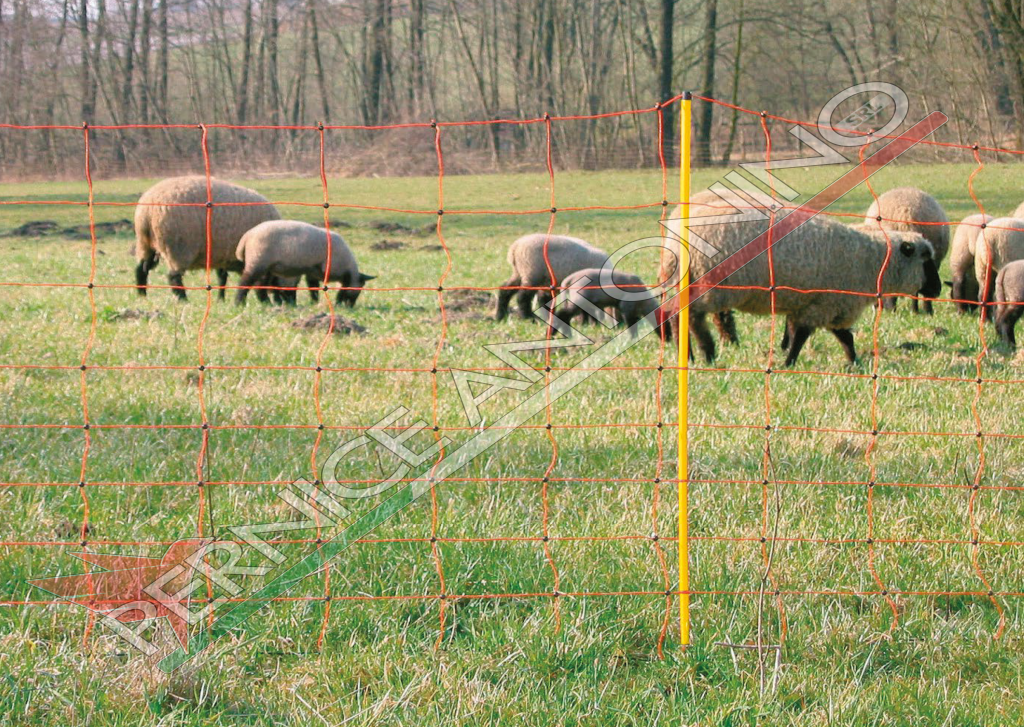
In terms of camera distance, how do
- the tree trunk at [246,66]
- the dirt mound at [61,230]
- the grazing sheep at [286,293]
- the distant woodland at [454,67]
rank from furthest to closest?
1. the tree trunk at [246,66]
2. the distant woodland at [454,67]
3. the dirt mound at [61,230]
4. the grazing sheep at [286,293]

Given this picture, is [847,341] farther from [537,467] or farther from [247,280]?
[247,280]

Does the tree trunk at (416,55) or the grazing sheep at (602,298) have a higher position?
the tree trunk at (416,55)

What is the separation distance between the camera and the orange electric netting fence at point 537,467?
3258 millimetres

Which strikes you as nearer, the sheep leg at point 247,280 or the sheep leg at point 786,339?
the sheep leg at point 786,339

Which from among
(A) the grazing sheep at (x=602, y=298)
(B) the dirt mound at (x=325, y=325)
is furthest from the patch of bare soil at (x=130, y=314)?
(A) the grazing sheep at (x=602, y=298)

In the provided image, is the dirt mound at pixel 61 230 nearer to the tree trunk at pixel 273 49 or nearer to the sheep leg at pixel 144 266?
the sheep leg at pixel 144 266

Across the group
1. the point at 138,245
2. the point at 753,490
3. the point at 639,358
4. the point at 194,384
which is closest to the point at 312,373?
the point at 194,384

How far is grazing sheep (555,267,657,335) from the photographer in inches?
328

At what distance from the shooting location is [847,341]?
24.8 ft

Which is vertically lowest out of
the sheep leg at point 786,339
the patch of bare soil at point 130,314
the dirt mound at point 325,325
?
the sheep leg at point 786,339

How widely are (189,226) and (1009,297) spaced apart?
337 inches

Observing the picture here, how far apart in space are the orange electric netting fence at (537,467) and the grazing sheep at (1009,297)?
0.99 feet

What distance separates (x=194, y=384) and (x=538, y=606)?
3471 millimetres

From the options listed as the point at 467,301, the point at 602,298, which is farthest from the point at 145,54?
the point at 602,298
